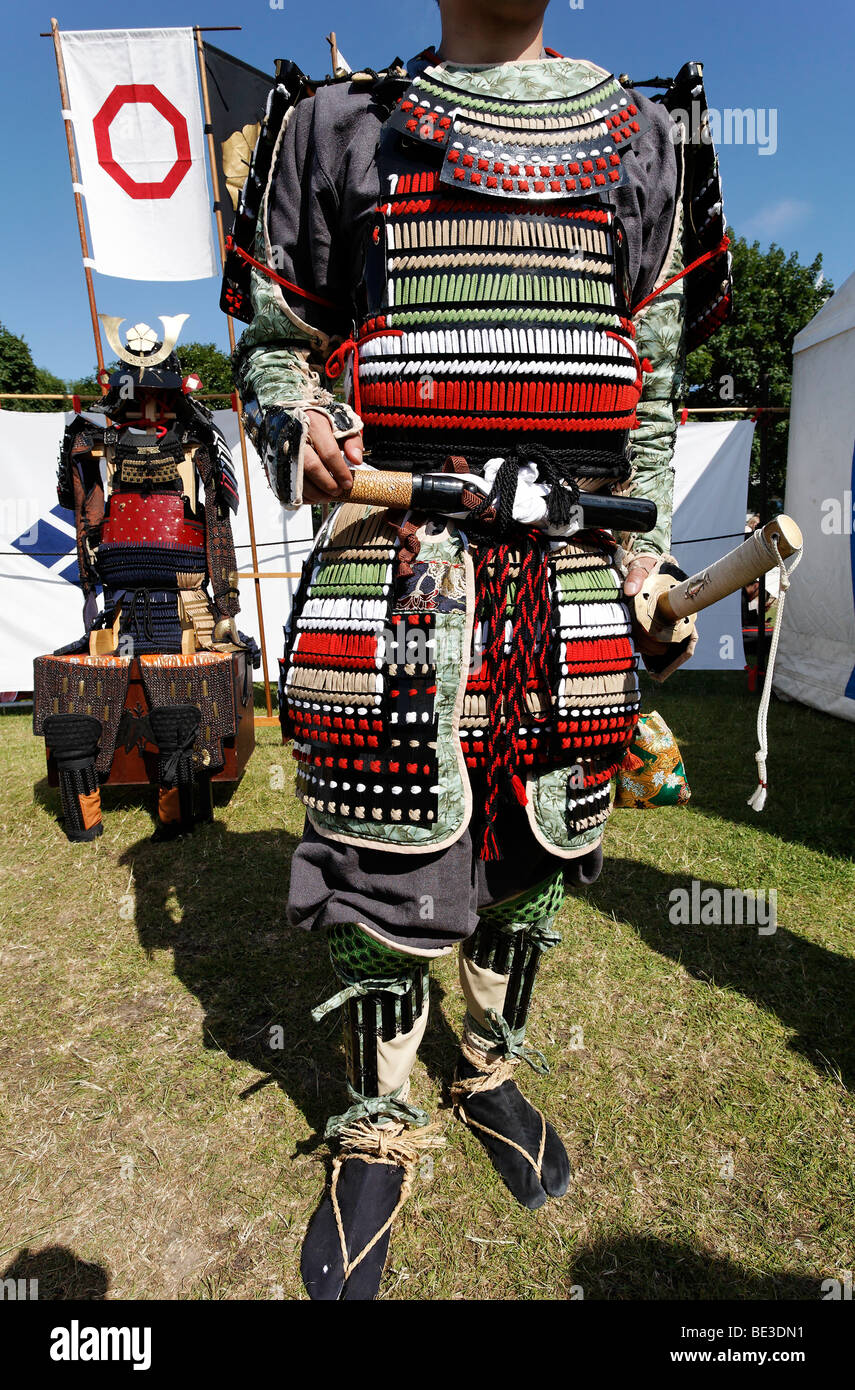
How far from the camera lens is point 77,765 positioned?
410cm

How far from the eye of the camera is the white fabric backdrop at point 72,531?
719 cm

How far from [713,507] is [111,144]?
6.47 m

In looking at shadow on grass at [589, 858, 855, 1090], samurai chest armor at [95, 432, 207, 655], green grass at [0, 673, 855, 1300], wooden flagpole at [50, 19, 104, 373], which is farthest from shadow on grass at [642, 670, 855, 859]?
wooden flagpole at [50, 19, 104, 373]

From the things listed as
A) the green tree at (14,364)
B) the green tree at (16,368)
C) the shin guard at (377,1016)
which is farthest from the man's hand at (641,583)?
the green tree at (14,364)

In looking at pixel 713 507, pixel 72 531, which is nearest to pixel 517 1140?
pixel 72 531

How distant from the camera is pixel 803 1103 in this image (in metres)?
2.22

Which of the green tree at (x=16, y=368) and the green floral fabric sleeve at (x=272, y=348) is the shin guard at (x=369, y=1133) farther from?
the green tree at (x=16, y=368)

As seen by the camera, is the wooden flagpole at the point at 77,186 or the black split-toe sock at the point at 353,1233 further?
the wooden flagpole at the point at 77,186

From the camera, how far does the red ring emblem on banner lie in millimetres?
4953

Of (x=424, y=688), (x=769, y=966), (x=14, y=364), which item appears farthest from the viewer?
(x=14, y=364)

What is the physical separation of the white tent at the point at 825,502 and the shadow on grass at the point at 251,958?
4.58 m

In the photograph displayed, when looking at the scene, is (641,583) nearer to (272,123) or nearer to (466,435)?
(466,435)
